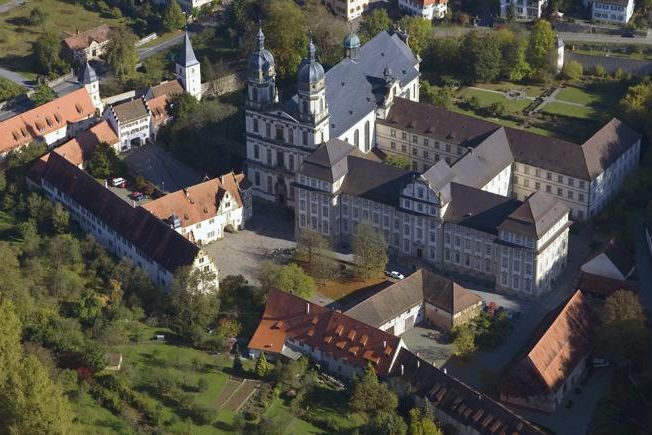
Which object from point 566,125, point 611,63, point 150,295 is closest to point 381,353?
point 150,295

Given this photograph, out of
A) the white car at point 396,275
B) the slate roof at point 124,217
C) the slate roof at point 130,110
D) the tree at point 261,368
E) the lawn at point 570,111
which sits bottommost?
the white car at point 396,275

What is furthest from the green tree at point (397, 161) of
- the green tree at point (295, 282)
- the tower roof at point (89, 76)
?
the tower roof at point (89, 76)

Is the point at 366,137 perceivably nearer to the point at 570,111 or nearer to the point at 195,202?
the point at 195,202

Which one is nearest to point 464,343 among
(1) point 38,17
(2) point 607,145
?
(2) point 607,145

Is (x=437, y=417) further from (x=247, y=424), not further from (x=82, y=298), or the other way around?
(x=82, y=298)

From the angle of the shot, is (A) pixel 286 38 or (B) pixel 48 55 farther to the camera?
(B) pixel 48 55

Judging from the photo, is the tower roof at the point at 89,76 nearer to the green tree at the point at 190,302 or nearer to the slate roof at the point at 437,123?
the slate roof at the point at 437,123
